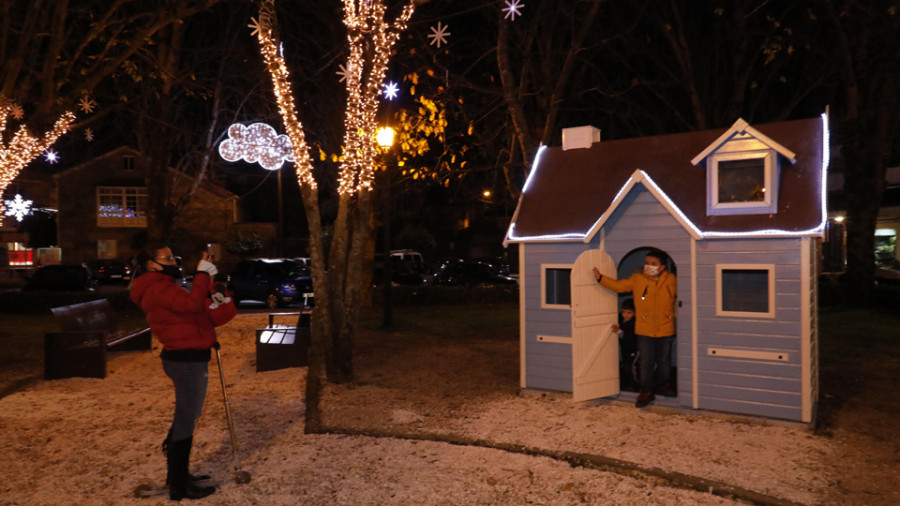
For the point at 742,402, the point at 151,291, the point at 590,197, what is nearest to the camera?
the point at 151,291

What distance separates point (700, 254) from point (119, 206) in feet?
148

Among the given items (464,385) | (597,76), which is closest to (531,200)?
(464,385)

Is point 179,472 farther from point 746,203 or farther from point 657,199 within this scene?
point 746,203

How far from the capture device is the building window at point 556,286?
8.89m

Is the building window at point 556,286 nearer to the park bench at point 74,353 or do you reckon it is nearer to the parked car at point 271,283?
the park bench at point 74,353

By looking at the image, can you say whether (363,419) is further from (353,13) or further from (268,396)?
(353,13)

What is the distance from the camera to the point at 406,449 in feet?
22.2

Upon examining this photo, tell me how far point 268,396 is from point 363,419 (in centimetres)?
193

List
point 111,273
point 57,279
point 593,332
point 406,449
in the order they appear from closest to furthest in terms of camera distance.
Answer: point 406,449
point 593,332
point 57,279
point 111,273

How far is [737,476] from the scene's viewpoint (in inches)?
232

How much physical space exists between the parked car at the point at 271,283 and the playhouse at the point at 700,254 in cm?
1407

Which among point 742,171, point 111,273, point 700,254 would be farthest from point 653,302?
point 111,273

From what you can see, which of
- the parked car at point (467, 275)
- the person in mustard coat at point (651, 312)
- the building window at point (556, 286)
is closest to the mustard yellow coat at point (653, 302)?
the person in mustard coat at point (651, 312)

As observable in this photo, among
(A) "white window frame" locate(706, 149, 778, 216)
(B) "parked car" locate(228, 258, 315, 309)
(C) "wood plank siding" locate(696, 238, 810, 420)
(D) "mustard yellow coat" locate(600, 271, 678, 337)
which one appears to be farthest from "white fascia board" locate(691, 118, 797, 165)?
(B) "parked car" locate(228, 258, 315, 309)
